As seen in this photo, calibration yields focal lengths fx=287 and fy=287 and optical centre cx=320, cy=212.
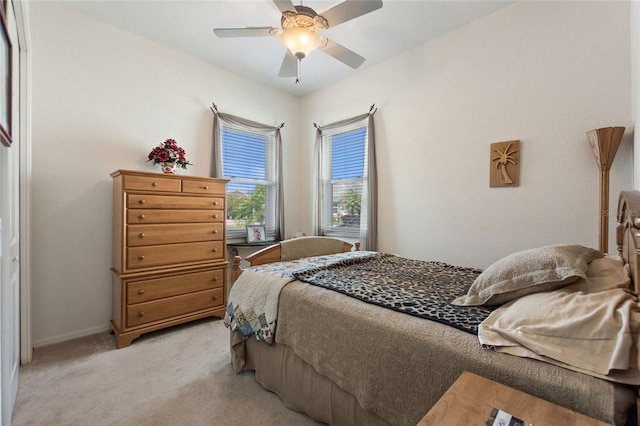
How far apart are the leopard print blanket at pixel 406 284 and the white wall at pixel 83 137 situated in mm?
2249

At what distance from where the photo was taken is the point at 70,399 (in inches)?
70.1

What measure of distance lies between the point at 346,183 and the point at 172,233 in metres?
2.23

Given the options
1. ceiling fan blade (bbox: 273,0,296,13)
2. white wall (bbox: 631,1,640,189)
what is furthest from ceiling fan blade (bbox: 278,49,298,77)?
white wall (bbox: 631,1,640,189)

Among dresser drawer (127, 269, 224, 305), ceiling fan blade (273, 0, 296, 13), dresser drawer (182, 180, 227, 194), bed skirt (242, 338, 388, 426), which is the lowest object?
bed skirt (242, 338, 388, 426)

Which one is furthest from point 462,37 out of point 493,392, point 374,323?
point 493,392

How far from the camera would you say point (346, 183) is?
155 inches

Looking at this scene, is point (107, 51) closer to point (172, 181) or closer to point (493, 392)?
point (172, 181)

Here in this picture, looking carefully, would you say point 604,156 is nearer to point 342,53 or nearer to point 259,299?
point 342,53

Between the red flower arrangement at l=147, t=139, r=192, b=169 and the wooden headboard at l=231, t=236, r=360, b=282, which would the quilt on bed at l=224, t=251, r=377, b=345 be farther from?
the red flower arrangement at l=147, t=139, r=192, b=169

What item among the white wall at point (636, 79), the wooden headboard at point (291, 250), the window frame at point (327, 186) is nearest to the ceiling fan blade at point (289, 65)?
the window frame at point (327, 186)

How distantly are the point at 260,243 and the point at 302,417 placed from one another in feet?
7.82

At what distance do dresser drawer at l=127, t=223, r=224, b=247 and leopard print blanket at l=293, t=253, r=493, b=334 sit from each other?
1520mm

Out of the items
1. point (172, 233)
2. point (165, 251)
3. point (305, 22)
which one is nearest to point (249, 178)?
point (172, 233)

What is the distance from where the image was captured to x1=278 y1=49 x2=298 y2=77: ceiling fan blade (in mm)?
2439
